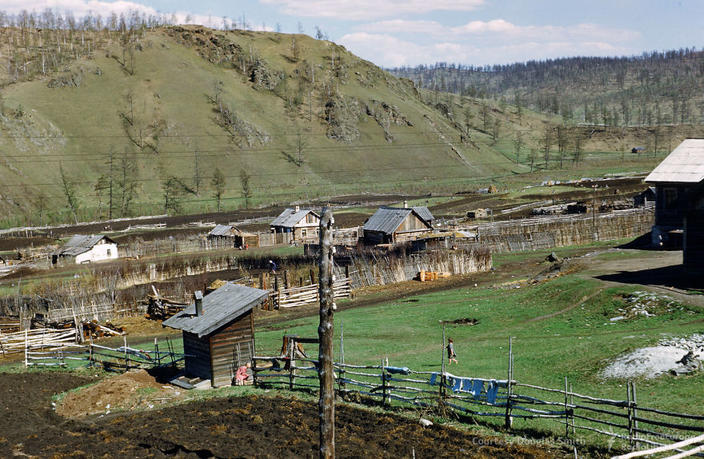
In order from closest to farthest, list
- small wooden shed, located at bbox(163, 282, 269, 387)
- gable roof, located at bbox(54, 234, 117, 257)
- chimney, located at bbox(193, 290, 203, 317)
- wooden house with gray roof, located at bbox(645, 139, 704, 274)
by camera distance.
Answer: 1. small wooden shed, located at bbox(163, 282, 269, 387)
2. chimney, located at bbox(193, 290, 203, 317)
3. wooden house with gray roof, located at bbox(645, 139, 704, 274)
4. gable roof, located at bbox(54, 234, 117, 257)

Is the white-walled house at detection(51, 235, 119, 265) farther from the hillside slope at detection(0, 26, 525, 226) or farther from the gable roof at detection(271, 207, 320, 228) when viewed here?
the hillside slope at detection(0, 26, 525, 226)

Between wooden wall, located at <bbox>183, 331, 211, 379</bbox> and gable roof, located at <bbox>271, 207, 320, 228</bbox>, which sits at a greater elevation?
gable roof, located at <bbox>271, 207, 320, 228</bbox>

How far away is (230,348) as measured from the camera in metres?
28.8

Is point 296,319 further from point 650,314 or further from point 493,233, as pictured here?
point 493,233

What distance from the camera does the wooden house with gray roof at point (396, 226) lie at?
63.6 metres

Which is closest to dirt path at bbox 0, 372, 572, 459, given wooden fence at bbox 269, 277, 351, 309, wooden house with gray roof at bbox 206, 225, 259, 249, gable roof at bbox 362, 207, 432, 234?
wooden fence at bbox 269, 277, 351, 309

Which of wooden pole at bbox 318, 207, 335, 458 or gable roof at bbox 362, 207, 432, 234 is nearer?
wooden pole at bbox 318, 207, 335, 458

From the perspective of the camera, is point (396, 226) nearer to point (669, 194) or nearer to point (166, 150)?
point (669, 194)

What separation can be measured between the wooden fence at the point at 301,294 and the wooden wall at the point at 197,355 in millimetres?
17250

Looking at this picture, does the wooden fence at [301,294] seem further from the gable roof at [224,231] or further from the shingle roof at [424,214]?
the gable roof at [224,231]

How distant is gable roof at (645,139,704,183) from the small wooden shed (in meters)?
36.1

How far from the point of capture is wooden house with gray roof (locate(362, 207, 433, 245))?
209 ft

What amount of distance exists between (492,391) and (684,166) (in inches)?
1523

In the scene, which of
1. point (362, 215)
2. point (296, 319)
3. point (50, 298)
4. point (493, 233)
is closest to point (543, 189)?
point (362, 215)
